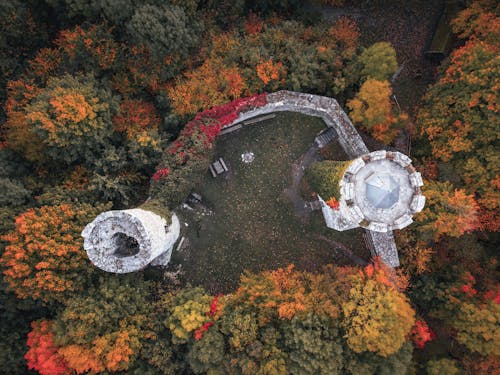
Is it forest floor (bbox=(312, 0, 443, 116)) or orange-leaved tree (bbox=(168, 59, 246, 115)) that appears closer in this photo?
orange-leaved tree (bbox=(168, 59, 246, 115))

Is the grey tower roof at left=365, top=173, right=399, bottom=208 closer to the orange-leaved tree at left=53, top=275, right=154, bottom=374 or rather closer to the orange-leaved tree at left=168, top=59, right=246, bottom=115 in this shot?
the orange-leaved tree at left=168, top=59, right=246, bottom=115

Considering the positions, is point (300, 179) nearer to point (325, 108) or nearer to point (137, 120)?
point (325, 108)

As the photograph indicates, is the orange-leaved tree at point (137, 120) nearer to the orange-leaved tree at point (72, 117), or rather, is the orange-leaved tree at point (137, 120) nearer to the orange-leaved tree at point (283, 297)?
the orange-leaved tree at point (72, 117)

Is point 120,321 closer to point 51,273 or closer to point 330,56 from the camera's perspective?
point 51,273

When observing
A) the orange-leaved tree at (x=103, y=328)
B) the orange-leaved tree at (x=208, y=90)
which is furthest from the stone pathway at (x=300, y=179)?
the orange-leaved tree at (x=103, y=328)

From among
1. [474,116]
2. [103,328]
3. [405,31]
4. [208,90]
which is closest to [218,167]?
[208,90]

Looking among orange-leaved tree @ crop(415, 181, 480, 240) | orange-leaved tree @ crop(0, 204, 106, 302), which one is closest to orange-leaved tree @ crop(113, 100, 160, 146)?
orange-leaved tree @ crop(0, 204, 106, 302)
